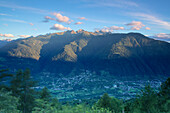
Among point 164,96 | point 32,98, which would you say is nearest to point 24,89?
point 32,98

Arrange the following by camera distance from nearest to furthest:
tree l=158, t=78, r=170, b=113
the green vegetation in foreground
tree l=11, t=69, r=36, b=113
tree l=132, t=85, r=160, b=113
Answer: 1. the green vegetation in foreground
2. tree l=132, t=85, r=160, b=113
3. tree l=158, t=78, r=170, b=113
4. tree l=11, t=69, r=36, b=113

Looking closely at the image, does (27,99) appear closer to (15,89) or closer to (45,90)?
(15,89)

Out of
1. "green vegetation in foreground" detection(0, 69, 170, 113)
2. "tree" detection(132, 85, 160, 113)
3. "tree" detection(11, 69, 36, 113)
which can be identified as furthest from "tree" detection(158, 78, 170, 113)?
"tree" detection(11, 69, 36, 113)

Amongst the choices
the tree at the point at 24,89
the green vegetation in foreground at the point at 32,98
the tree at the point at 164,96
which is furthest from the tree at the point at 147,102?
the tree at the point at 24,89

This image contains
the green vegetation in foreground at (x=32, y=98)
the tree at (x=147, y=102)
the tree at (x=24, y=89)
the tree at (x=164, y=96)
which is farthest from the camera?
the tree at (x=24, y=89)

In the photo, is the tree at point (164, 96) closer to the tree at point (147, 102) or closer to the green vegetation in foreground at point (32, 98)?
the green vegetation in foreground at point (32, 98)

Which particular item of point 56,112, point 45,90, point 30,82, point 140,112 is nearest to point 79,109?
point 56,112

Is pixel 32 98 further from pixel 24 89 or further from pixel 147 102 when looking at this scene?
pixel 147 102

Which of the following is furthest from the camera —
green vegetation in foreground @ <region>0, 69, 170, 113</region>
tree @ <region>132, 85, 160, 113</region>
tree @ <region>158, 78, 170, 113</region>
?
tree @ <region>158, 78, 170, 113</region>

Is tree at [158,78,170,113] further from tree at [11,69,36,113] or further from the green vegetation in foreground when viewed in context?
tree at [11,69,36,113]
